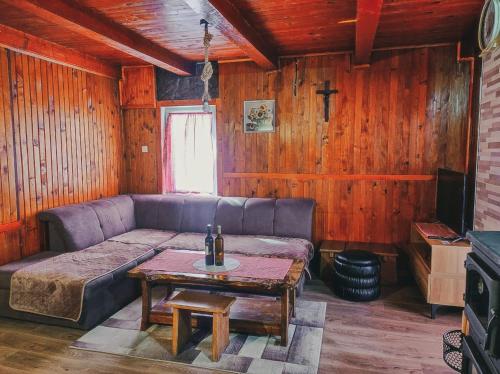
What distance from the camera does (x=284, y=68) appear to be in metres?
4.43

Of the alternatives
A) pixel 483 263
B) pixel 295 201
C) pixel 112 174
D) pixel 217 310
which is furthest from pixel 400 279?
pixel 112 174

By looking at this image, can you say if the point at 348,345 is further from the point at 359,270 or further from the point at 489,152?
the point at 489,152

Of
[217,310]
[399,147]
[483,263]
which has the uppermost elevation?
[399,147]

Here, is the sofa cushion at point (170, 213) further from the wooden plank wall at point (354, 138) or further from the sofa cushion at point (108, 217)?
the wooden plank wall at point (354, 138)

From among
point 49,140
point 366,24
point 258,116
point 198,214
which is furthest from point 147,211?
point 366,24

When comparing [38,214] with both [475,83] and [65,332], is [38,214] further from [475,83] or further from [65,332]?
[475,83]

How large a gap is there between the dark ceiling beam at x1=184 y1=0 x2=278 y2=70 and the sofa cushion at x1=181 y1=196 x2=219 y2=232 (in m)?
1.73

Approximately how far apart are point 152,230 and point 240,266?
195cm

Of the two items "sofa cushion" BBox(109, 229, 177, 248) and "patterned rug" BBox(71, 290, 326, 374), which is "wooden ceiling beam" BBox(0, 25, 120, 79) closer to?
"sofa cushion" BBox(109, 229, 177, 248)

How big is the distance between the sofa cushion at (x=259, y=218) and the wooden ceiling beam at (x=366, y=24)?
1.82 m

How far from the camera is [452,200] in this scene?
3.45m

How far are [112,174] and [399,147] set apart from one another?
3.53 m

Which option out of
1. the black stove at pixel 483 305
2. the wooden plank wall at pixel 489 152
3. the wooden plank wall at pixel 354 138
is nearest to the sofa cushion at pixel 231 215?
the wooden plank wall at pixel 354 138

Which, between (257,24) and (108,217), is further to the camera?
(108,217)
